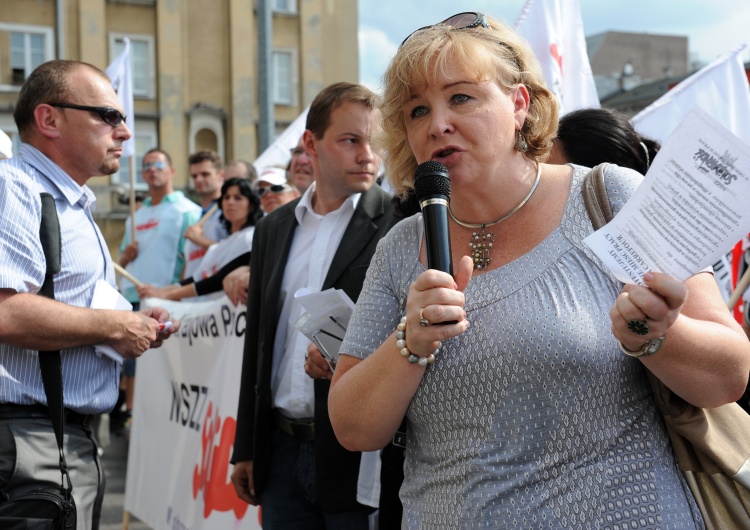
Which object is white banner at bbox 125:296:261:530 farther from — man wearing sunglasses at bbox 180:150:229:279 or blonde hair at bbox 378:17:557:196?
blonde hair at bbox 378:17:557:196

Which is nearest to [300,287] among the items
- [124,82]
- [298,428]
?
[298,428]

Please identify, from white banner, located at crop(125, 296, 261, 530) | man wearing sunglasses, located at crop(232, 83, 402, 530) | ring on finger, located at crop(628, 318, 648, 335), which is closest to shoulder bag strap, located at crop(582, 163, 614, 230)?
ring on finger, located at crop(628, 318, 648, 335)

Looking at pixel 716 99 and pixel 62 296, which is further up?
pixel 716 99

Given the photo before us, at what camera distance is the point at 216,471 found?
4.71 metres

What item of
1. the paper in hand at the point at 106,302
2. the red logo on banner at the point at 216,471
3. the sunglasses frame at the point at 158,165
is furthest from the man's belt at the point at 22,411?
the sunglasses frame at the point at 158,165

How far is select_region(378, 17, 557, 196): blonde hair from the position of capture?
7.03 ft

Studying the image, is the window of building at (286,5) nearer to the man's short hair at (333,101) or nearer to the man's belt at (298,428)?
the man's short hair at (333,101)

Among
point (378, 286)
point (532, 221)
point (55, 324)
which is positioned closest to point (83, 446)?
point (55, 324)

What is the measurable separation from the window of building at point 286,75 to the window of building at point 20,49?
283 inches

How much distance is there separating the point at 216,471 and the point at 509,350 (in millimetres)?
3107

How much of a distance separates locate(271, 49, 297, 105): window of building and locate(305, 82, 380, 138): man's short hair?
2762 cm

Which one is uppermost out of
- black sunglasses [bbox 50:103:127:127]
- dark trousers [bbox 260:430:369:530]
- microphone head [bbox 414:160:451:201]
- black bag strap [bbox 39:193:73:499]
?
black sunglasses [bbox 50:103:127:127]

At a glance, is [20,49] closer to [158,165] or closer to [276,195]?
[158,165]

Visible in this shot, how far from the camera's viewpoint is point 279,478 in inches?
139
